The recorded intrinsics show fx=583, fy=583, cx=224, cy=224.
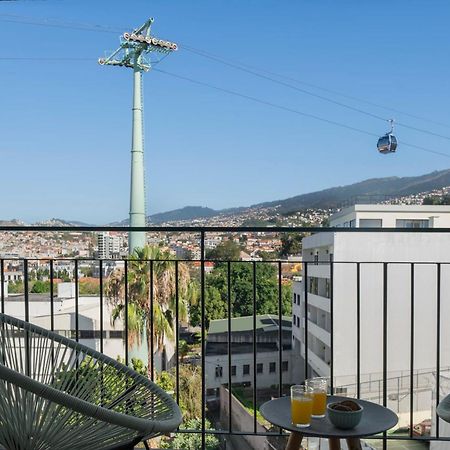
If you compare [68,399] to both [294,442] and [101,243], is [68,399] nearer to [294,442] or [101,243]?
[294,442]

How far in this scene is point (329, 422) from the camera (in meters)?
1.54

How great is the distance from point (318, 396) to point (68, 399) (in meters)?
0.66

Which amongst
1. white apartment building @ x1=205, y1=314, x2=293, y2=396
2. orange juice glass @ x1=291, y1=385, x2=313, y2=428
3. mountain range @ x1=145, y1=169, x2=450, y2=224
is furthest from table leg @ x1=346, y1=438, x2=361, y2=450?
white apartment building @ x1=205, y1=314, x2=293, y2=396

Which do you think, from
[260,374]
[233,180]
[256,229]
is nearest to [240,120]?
[233,180]

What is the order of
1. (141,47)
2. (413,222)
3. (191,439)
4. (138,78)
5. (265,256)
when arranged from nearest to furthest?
(265,256) → (191,439) → (138,78) → (141,47) → (413,222)

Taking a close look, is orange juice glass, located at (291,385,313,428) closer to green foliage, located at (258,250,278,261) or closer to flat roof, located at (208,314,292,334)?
green foliage, located at (258,250,278,261)

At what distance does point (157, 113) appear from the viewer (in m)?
45.5

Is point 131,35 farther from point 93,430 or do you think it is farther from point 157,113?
point 93,430

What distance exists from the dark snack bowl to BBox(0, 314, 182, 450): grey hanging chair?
404 mm

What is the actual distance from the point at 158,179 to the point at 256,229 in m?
43.0

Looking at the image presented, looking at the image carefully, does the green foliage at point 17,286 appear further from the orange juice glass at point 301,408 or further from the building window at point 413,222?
the building window at point 413,222

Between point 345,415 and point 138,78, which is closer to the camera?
point 345,415

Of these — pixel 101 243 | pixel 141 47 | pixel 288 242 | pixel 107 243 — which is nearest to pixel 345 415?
pixel 107 243

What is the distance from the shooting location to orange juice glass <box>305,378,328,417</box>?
156 cm
